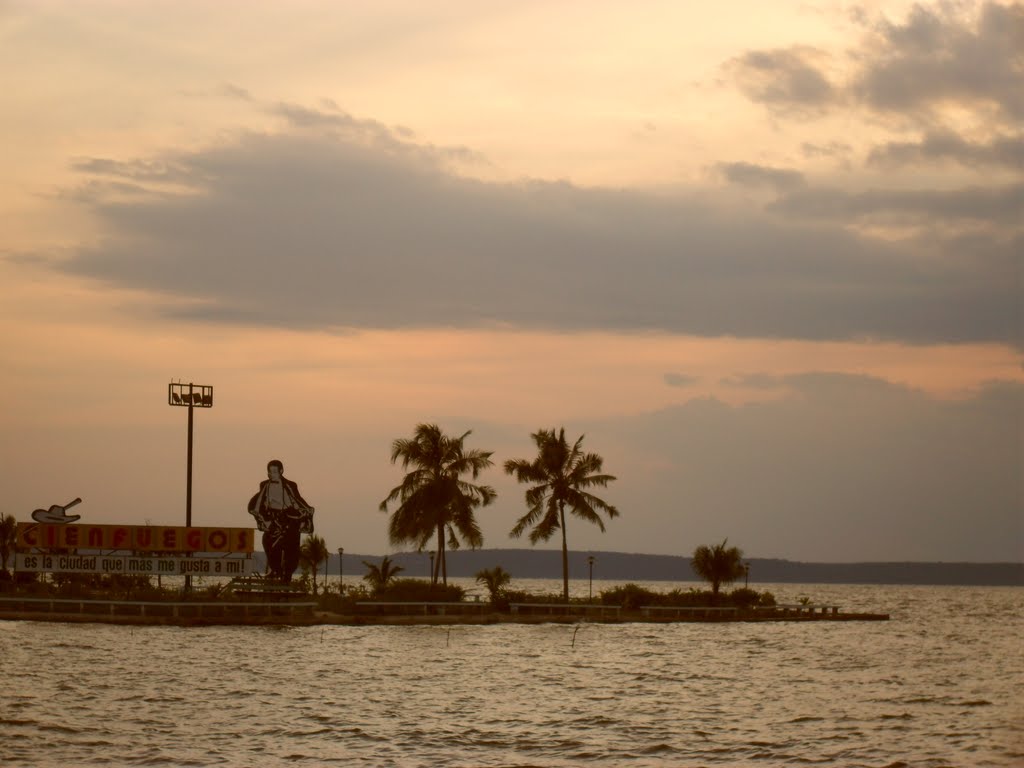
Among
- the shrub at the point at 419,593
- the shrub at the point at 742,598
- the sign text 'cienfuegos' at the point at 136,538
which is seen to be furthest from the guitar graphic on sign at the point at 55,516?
the shrub at the point at 742,598

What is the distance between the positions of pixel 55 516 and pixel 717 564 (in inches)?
1739

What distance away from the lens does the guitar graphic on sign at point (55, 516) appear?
81.6 m

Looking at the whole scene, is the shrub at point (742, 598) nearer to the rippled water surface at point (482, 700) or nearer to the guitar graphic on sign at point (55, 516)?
the rippled water surface at point (482, 700)

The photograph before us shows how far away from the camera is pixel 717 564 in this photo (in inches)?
3755

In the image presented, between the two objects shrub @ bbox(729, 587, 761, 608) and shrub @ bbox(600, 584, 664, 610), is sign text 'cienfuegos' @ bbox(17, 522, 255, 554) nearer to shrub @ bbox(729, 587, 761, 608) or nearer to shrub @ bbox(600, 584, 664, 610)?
shrub @ bbox(600, 584, 664, 610)

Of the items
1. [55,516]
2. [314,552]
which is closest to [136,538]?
[55,516]

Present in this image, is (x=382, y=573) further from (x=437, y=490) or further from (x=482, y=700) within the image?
(x=482, y=700)

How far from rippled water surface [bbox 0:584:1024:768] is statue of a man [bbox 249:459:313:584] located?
645 cm

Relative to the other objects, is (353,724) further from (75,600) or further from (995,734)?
(75,600)

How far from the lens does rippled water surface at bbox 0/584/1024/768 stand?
34844 mm

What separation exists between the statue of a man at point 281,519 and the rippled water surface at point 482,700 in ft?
21.2

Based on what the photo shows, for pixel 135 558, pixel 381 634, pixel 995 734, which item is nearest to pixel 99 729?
pixel 995 734

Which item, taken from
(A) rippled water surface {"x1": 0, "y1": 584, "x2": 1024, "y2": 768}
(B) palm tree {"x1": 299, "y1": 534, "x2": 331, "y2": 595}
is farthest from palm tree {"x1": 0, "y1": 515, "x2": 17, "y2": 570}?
(A) rippled water surface {"x1": 0, "y1": 584, "x2": 1024, "y2": 768}

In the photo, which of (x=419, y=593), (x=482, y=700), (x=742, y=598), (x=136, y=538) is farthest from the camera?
(x=742, y=598)
